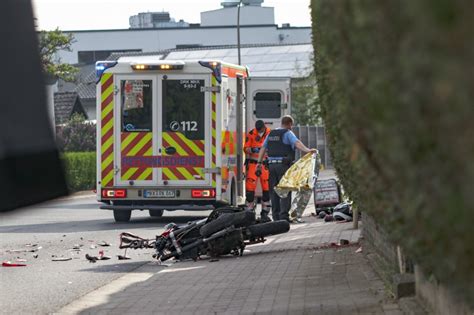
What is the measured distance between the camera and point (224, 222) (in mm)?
14609

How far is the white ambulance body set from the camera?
21.4 meters

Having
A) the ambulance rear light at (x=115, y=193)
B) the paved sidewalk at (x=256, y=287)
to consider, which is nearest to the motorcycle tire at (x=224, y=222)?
the paved sidewalk at (x=256, y=287)

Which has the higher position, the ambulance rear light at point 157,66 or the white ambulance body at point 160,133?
the ambulance rear light at point 157,66

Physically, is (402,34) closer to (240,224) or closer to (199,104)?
(240,224)

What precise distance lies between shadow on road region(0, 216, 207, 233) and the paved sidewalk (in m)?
6.07

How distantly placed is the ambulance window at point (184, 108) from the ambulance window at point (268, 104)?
281 inches

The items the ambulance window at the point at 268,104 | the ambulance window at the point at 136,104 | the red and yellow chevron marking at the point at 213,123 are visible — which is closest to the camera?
the red and yellow chevron marking at the point at 213,123

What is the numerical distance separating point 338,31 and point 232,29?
292 feet

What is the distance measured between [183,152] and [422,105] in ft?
61.4

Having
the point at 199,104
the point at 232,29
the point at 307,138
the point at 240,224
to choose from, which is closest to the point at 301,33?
the point at 232,29

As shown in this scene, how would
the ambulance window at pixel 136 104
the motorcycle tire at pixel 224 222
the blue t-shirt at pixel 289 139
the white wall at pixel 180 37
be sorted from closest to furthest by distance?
the motorcycle tire at pixel 224 222, the blue t-shirt at pixel 289 139, the ambulance window at pixel 136 104, the white wall at pixel 180 37

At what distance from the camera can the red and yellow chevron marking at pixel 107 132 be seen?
21547mm

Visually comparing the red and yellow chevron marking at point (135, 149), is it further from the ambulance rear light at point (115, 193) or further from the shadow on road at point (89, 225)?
the shadow on road at point (89, 225)

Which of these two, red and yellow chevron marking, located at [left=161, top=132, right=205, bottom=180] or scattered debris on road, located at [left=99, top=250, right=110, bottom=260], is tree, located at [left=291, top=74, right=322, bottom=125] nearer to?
red and yellow chevron marking, located at [left=161, top=132, right=205, bottom=180]
